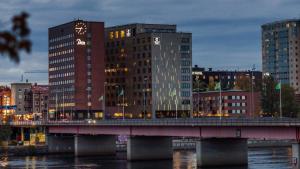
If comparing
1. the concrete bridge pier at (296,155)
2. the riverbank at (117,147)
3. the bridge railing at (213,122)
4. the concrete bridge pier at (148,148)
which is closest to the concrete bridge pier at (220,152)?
the bridge railing at (213,122)

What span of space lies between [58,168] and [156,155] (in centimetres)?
2131

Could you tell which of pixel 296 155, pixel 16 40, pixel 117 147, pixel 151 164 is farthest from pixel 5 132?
pixel 16 40

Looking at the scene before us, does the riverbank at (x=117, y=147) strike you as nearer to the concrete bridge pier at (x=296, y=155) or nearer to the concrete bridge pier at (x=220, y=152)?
the concrete bridge pier at (x=220, y=152)

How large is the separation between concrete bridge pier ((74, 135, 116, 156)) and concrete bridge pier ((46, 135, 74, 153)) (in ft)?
50.5

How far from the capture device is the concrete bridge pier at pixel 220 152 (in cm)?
10875

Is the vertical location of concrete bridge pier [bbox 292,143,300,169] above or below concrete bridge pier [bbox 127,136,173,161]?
above

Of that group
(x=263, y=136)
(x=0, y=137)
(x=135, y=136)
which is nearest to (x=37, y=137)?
(x=0, y=137)

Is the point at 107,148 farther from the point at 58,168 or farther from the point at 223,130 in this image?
the point at 223,130

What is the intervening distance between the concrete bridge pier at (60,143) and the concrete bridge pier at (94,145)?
50.5 feet

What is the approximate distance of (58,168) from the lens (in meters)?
118

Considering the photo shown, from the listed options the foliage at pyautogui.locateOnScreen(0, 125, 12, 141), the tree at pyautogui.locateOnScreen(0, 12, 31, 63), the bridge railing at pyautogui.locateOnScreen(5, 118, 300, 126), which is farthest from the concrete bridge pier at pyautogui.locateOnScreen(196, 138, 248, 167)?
the tree at pyautogui.locateOnScreen(0, 12, 31, 63)

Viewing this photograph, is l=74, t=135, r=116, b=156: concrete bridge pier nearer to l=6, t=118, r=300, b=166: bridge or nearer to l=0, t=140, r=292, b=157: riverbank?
l=6, t=118, r=300, b=166: bridge

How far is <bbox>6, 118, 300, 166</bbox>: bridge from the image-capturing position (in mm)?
91438

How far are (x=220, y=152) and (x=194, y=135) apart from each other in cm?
506
